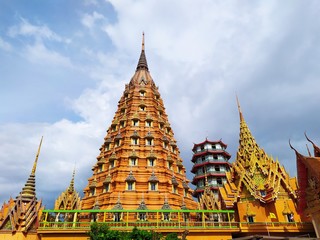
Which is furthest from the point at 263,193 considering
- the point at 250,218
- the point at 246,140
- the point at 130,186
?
the point at 130,186

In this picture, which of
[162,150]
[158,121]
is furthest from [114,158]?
[158,121]

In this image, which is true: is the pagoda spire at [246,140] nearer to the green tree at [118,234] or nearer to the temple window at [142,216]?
the temple window at [142,216]

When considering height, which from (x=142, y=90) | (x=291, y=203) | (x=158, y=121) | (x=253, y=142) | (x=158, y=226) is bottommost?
(x=158, y=226)

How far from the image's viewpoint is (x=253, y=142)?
3438 cm

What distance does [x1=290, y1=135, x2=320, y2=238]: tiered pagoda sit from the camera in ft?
61.6

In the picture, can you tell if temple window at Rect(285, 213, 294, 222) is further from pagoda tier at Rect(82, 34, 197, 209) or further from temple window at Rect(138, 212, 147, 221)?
temple window at Rect(138, 212, 147, 221)

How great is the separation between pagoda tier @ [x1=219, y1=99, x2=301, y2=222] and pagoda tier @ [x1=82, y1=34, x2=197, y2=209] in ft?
21.8

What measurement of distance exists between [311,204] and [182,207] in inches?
552

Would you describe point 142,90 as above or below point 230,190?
above

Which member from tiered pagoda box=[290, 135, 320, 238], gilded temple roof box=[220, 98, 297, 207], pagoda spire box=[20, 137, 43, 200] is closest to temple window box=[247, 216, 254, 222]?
gilded temple roof box=[220, 98, 297, 207]

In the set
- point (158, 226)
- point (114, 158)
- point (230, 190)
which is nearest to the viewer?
point (158, 226)

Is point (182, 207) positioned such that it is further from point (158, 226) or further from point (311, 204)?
point (311, 204)

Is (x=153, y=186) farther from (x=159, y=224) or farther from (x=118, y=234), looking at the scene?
(x=118, y=234)

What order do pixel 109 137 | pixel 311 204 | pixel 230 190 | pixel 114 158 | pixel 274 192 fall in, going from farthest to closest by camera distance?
1. pixel 109 137
2. pixel 114 158
3. pixel 230 190
4. pixel 274 192
5. pixel 311 204
